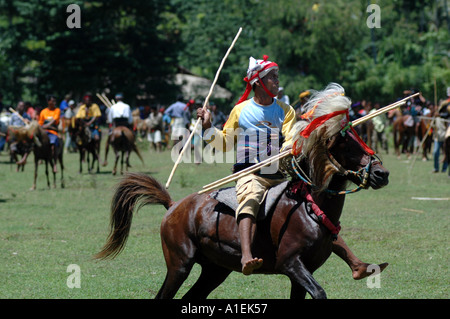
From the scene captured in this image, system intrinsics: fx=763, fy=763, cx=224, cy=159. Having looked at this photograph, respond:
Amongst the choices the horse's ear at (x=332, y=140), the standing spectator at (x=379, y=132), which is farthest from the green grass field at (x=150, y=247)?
the standing spectator at (x=379, y=132)

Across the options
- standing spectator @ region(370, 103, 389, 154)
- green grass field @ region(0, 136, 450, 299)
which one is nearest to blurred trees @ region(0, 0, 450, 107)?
standing spectator @ region(370, 103, 389, 154)

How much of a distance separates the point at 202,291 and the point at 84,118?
17.4 metres

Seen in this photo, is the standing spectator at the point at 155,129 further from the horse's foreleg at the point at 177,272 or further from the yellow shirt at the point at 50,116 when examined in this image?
the horse's foreleg at the point at 177,272

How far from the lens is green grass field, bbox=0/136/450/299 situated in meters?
8.42

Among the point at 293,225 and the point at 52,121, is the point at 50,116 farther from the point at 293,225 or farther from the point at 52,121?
the point at 293,225

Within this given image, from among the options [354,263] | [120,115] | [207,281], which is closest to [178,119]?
[120,115]

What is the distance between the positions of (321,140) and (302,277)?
1093mm

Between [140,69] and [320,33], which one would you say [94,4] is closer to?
[140,69]

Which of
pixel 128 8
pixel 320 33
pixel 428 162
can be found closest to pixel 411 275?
pixel 428 162

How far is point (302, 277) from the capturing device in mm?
5977

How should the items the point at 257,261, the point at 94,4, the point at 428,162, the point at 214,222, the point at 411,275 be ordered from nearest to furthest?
the point at 257,261
the point at 214,222
the point at 411,275
the point at 428,162
the point at 94,4

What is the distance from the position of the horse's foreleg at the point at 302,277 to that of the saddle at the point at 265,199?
0.50 m

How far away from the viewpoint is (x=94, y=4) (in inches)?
1935

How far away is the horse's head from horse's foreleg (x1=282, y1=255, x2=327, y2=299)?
2.03ft
